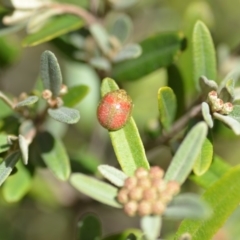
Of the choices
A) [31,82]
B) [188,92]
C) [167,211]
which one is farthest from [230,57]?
[31,82]

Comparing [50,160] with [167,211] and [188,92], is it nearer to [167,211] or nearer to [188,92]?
[167,211]

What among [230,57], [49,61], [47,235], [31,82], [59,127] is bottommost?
[47,235]

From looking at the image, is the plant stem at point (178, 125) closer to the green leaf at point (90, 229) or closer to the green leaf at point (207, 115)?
the green leaf at point (207, 115)

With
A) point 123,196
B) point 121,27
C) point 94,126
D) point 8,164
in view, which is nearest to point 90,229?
point 8,164

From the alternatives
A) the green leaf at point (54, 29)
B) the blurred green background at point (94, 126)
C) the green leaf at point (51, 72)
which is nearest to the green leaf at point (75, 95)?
the green leaf at point (51, 72)

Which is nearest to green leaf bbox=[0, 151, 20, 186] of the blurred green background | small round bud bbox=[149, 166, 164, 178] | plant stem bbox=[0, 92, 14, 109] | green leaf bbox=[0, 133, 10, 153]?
green leaf bbox=[0, 133, 10, 153]

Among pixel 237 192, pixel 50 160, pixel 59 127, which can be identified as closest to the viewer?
pixel 237 192

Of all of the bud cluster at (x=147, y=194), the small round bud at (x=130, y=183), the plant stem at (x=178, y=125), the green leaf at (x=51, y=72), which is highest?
the green leaf at (x=51, y=72)
